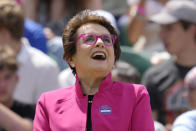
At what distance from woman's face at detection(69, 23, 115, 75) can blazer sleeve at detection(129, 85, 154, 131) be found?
0.63 feet

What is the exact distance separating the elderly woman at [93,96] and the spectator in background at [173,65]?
2.57 metres

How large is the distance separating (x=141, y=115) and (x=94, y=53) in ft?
1.12

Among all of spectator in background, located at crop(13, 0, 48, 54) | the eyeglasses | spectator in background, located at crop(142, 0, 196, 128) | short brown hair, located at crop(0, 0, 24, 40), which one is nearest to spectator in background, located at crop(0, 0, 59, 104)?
short brown hair, located at crop(0, 0, 24, 40)

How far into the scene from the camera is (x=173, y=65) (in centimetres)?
534

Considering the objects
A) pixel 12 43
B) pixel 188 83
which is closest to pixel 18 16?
pixel 12 43

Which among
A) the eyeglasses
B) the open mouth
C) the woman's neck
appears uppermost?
the eyeglasses

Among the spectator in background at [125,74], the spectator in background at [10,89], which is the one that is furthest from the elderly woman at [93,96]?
the spectator in background at [125,74]

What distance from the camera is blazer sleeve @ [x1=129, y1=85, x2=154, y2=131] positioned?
253 cm

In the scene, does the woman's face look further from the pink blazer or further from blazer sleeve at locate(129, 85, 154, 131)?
blazer sleeve at locate(129, 85, 154, 131)

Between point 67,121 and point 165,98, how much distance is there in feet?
9.16

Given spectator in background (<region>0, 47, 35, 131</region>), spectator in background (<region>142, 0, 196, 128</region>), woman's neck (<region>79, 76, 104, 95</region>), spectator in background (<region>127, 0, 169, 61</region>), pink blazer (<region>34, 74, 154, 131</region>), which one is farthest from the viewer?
spectator in background (<region>127, 0, 169, 61</region>)

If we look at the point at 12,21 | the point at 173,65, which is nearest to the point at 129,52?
the point at 173,65

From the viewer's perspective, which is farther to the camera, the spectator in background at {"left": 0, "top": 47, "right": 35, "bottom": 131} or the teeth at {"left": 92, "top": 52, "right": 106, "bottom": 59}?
the spectator in background at {"left": 0, "top": 47, "right": 35, "bottom": 131}

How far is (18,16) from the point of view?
185 inches
